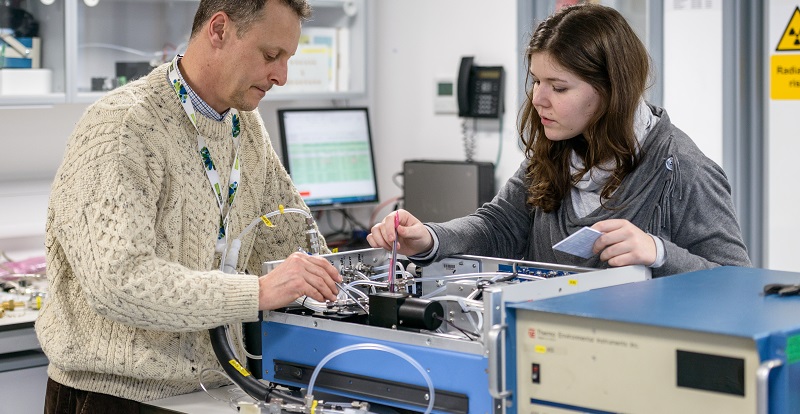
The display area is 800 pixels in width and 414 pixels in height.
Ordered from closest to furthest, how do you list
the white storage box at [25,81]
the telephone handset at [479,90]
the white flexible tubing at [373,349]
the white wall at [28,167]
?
the white flexible tubing at [373,349] < the white storage box at [25,81] < the white wall at [28,167] < the telephone handset at [479,90]

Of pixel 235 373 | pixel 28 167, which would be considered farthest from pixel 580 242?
pixel 28 167

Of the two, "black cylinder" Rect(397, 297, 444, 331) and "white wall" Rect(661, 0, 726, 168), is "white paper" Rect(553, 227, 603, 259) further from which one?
"white wall" Rect(661, 0, 726, 168)

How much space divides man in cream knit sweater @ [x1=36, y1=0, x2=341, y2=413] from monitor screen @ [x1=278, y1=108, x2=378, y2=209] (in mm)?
1878

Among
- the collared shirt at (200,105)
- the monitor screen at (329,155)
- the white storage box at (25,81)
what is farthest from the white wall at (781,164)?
the white storage box at (25,81)

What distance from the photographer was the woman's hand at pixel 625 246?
1.69 m

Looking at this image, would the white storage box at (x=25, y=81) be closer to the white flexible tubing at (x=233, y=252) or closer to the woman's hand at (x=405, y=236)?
the white flexible tubing at (x=233, y=252)

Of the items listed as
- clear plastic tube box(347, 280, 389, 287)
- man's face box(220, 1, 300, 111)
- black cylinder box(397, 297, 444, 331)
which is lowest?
black cylinder box(397, 297, 444, 331)

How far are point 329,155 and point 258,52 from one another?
213 cm

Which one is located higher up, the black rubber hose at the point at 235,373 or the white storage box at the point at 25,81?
the white storage box at the point at 25,81

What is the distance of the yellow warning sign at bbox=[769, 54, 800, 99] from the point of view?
2980 millimetres

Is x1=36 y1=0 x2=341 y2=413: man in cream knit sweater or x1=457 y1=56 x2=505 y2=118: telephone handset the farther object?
x1=457 y1=56 x2=505 y2=118: telephone handset

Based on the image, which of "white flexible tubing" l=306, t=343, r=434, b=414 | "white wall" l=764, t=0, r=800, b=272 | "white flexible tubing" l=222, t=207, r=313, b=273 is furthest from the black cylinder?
"white wall" l=764, t=0, r=800, b=272

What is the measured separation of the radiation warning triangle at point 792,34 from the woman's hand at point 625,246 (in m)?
1.54

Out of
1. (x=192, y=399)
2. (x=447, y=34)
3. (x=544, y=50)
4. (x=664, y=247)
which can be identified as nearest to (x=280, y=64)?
(x=544, y=50)
